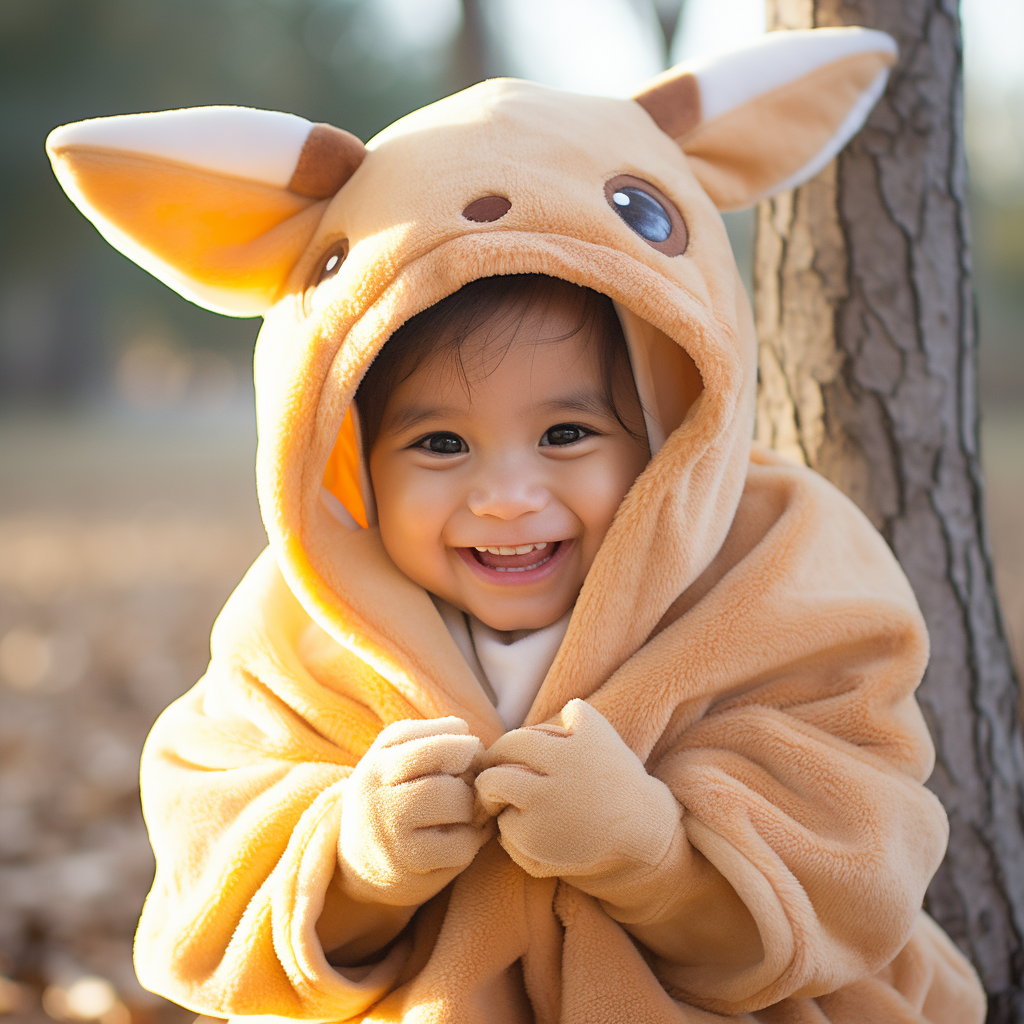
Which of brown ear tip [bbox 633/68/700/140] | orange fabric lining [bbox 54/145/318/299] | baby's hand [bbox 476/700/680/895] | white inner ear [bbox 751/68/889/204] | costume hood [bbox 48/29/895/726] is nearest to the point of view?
baby's hand [bbox 476/700/680/895]

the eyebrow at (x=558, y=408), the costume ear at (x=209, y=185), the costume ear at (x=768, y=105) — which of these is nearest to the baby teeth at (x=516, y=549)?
the eyebrow at (x=558, y=408)

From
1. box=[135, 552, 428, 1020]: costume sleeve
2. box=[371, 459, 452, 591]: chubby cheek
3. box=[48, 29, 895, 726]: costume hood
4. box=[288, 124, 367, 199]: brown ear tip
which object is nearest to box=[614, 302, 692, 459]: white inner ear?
box=[48, 29, 895, 726]: costume hood

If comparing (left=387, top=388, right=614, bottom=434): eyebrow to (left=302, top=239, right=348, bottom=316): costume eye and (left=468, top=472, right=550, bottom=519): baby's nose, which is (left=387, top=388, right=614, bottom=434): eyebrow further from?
(left=302, top=239, right=348, bottom=316): costume eye

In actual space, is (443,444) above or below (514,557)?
above

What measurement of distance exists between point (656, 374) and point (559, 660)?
475 mm

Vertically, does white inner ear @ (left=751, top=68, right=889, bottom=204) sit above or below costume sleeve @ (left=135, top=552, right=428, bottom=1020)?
above

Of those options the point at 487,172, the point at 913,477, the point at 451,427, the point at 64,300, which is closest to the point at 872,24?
the point at 913,477

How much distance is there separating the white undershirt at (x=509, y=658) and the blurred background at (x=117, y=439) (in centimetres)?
134

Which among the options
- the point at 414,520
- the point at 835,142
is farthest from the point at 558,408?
the point at 835,142

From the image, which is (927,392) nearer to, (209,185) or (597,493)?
(597,493)

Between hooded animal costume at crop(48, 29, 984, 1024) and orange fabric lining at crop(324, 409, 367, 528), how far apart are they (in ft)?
0.25

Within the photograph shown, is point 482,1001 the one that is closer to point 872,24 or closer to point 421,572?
point 421,572

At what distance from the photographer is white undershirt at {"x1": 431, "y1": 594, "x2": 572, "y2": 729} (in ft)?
5.31

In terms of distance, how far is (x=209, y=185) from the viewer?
158cm
